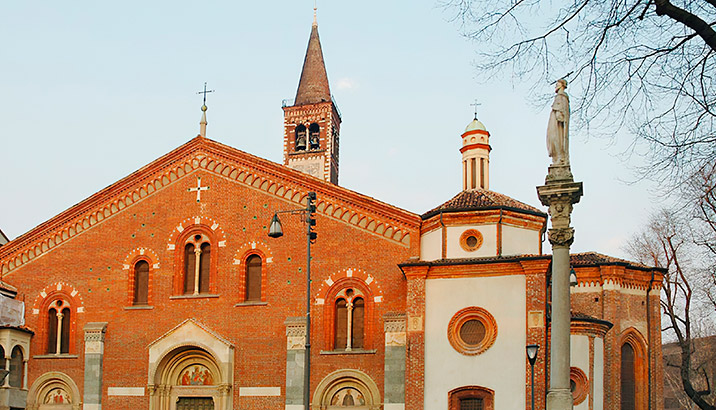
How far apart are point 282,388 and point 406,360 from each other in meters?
4.23

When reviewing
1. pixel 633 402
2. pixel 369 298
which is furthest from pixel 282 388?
pixel 633 402

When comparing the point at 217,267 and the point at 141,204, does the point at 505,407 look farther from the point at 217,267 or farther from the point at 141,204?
the point at 141,204

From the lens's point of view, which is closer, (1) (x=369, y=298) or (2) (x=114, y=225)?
(1) (x=369, y=298)

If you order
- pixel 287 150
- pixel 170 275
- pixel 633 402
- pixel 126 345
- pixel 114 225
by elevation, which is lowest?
pixel 633 402

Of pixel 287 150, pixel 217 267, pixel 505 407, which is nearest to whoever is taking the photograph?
pixel 505 407

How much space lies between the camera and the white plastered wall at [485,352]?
75.7 ft

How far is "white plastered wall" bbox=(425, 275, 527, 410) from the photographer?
23.1m

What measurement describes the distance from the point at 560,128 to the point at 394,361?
11741 mm

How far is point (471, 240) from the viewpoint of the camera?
81.0 feet

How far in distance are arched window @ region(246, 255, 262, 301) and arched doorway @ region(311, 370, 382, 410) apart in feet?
12.3

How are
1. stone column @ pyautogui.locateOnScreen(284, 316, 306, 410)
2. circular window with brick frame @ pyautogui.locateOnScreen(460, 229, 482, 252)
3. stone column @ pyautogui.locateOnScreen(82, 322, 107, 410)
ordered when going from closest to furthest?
1. circular window with brick frame @ pyautogui.locateOnScreen(460, 229, 482, 252)
2. stone column @ pyautogui.locateOnScreen(284, 316, 306, 410)
3. stone column @ pyautogui.locateOnScreen(82, 322, 107, 410)

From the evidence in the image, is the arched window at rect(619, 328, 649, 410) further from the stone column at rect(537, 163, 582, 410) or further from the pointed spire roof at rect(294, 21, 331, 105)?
the pointed spire roof at rect(294, 21, 331, 105)

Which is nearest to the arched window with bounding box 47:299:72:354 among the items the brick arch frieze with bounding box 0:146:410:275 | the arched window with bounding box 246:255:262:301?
the brick arch frieze with bounding box 0:146:410:275

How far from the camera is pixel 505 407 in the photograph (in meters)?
22.8
